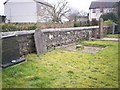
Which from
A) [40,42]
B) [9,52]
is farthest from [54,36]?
[9,52]

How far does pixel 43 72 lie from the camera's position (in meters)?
5.55

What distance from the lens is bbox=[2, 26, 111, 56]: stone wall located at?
768 centimetres

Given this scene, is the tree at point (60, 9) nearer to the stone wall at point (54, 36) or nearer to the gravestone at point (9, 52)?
the stone wall at point (54, 36)

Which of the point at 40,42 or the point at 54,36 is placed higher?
the point at 54,36

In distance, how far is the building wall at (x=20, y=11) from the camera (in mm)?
38156

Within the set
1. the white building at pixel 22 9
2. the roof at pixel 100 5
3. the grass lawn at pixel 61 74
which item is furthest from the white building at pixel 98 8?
the grass lawn at pixel 61 74

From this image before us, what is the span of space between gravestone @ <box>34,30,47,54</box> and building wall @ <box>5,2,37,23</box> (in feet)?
94.9

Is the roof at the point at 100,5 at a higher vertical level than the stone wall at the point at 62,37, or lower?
higher

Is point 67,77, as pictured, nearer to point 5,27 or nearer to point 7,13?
point 5,27

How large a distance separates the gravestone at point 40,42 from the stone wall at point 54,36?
160mm

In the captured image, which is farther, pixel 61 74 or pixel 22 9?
pixel 22 9

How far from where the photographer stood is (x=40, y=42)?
8469 mm

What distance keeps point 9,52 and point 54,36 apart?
4273 mm

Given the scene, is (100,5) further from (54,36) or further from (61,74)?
(61,74)
